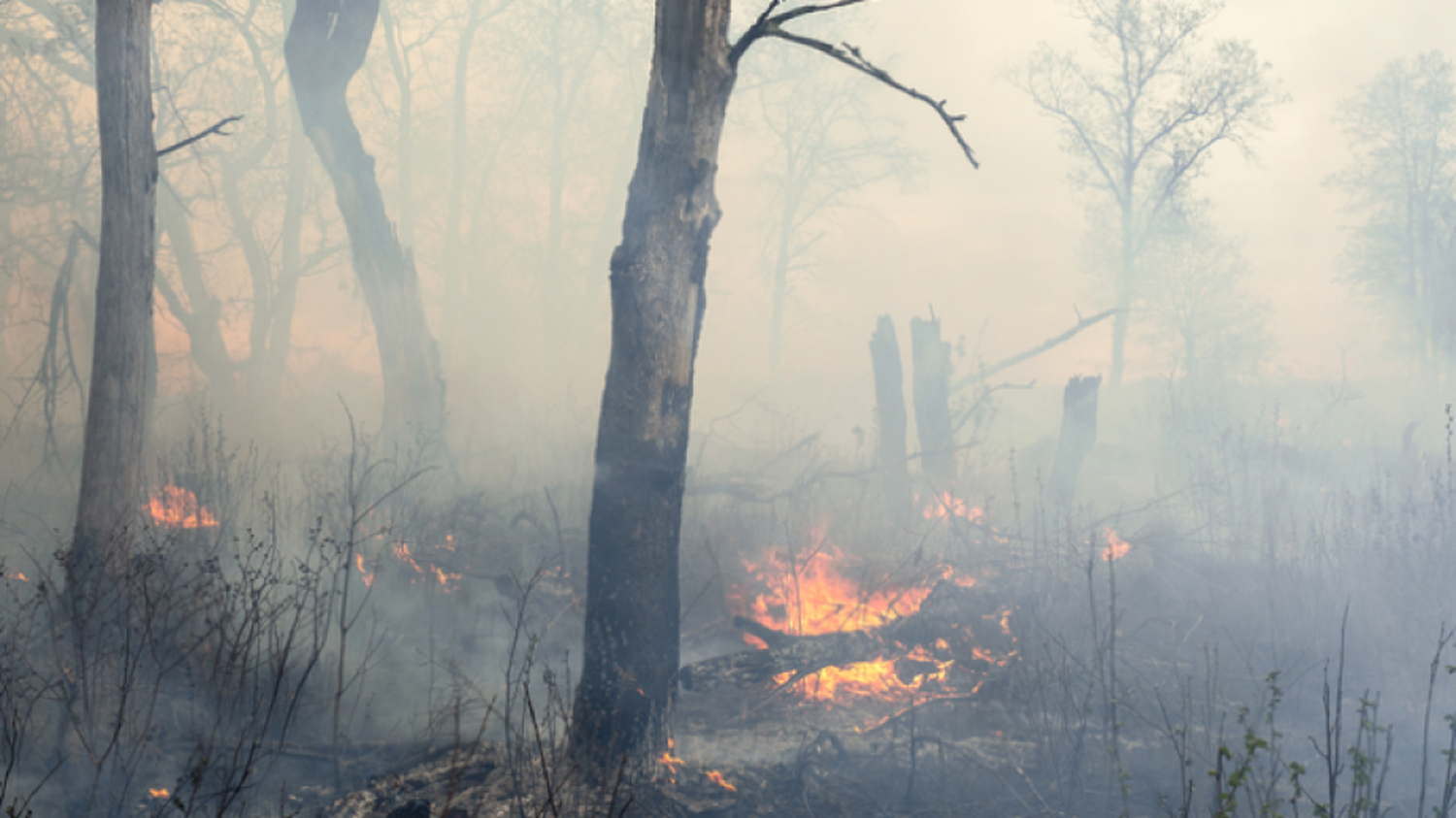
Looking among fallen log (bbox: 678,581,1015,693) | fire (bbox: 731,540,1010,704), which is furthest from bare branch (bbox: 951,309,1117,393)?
fallen log (bbox: 678,581,1015,693)

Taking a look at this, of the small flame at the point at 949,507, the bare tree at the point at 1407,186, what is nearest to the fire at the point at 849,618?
the small flame at the point at 949,507

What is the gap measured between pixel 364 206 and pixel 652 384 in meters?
6.92

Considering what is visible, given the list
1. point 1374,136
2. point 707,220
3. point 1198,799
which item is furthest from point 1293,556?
point 1374,136

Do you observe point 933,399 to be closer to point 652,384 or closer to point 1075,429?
point 1075,429

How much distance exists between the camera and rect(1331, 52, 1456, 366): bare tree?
71.9 feet

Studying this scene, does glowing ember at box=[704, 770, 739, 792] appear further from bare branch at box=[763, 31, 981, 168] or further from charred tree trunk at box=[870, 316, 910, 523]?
charred tree trunk at box=[870, 316, 910, 523]

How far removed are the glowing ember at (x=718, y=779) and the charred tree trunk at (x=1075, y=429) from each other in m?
7.05

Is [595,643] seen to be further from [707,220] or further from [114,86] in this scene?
[114,86]

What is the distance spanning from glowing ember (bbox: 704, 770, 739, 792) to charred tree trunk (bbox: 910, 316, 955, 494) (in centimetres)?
663

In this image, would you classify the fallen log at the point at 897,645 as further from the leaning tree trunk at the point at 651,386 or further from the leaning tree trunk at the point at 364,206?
the leaning tree trunk at the point at 364,206

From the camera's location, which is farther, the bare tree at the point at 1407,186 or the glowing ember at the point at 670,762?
the bare tree at the point at 1407,186

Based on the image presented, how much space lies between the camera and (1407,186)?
23047mm

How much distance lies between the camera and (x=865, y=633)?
6164mm

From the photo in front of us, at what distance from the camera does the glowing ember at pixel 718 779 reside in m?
4.17
